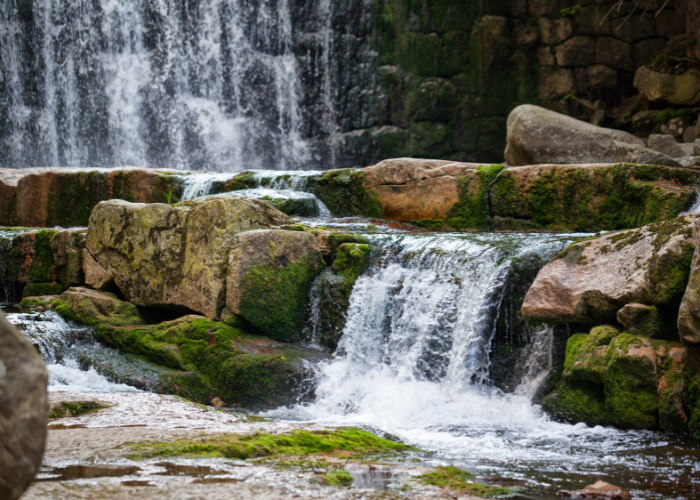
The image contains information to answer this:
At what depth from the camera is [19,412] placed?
1898mm

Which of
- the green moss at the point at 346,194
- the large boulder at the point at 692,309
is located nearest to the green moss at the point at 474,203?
the green moss at the point at 346,194

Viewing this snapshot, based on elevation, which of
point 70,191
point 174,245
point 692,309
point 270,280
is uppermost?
point 70,191

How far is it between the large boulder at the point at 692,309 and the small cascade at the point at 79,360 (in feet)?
14.8

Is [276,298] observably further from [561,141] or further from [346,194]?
[561,141]

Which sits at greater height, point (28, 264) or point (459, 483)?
point (28, 264)

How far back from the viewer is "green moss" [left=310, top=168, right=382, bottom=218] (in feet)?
32.0

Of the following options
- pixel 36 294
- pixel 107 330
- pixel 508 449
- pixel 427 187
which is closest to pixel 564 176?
pixel 427 187

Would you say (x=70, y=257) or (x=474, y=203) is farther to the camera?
(x=474, y=203)

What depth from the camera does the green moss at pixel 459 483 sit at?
3.17m

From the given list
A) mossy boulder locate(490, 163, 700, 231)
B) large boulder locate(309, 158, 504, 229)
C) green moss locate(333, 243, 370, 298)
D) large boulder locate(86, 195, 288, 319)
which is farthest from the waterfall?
green moss locate(333, 243, 370, 298)

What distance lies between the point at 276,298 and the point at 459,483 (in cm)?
404

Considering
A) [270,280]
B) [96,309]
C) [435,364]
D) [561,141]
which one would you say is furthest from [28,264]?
[561,141]

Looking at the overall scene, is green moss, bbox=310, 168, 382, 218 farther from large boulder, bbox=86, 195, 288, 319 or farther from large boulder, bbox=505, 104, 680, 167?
large boulder, bbox=505, 104, 680, 167

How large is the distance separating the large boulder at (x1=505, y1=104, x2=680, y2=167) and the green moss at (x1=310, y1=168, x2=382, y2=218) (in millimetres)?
3033
